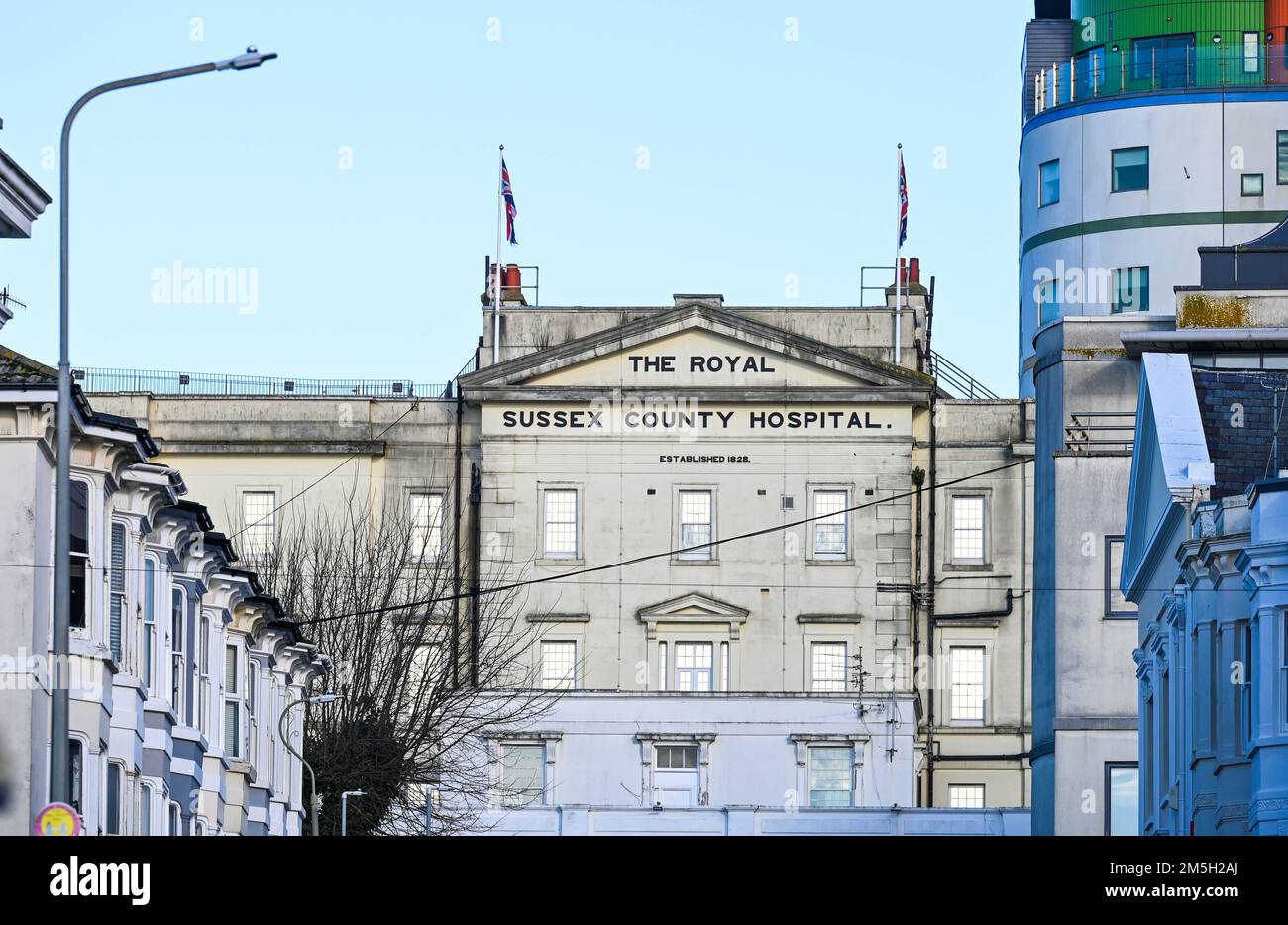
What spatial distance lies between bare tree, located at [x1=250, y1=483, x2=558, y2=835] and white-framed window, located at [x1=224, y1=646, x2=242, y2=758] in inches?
601

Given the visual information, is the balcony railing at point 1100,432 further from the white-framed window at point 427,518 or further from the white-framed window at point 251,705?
the white-framed window at point 427,518

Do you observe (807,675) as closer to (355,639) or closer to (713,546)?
(713,546)

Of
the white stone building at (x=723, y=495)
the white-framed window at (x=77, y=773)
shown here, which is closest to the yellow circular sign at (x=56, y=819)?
the white-framed window at (x=77, y=773)

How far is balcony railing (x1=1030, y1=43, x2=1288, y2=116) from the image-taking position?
99.5 metres

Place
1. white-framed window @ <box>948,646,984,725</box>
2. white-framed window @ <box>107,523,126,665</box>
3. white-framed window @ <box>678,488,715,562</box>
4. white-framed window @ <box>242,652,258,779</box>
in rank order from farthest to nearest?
white-framed window @ <box>678,488,715,562</box>, white-framed window @ <box>948,646,984,725</box>, white-framed window @ <box>242,652,258,779</box>, white-framed window @ <box>107,523,126,665</box>

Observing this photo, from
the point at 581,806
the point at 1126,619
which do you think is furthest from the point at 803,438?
the point at 1126,619

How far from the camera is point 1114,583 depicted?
66250 millimetres

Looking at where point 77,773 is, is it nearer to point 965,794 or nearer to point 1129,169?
point 965,794

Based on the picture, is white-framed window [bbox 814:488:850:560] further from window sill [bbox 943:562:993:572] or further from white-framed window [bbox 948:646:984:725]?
white-framed window [bbox 948:646:984:725]

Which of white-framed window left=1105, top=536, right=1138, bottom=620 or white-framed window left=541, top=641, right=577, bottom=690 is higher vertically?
white-framed window left=1105, top=536, right=1138, bottom=620

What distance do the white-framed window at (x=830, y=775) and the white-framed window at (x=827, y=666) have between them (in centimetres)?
547

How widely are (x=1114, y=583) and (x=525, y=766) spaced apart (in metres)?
22.4

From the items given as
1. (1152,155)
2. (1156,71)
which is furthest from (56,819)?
(1156,71)

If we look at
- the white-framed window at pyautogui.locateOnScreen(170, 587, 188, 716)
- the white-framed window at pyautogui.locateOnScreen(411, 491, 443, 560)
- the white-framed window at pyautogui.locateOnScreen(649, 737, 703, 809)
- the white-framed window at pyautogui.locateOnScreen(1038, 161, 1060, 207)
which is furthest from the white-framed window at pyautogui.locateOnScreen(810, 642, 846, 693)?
the white-framed window at pyautogui.locateOnScreen(170, 587, 188, 716)
